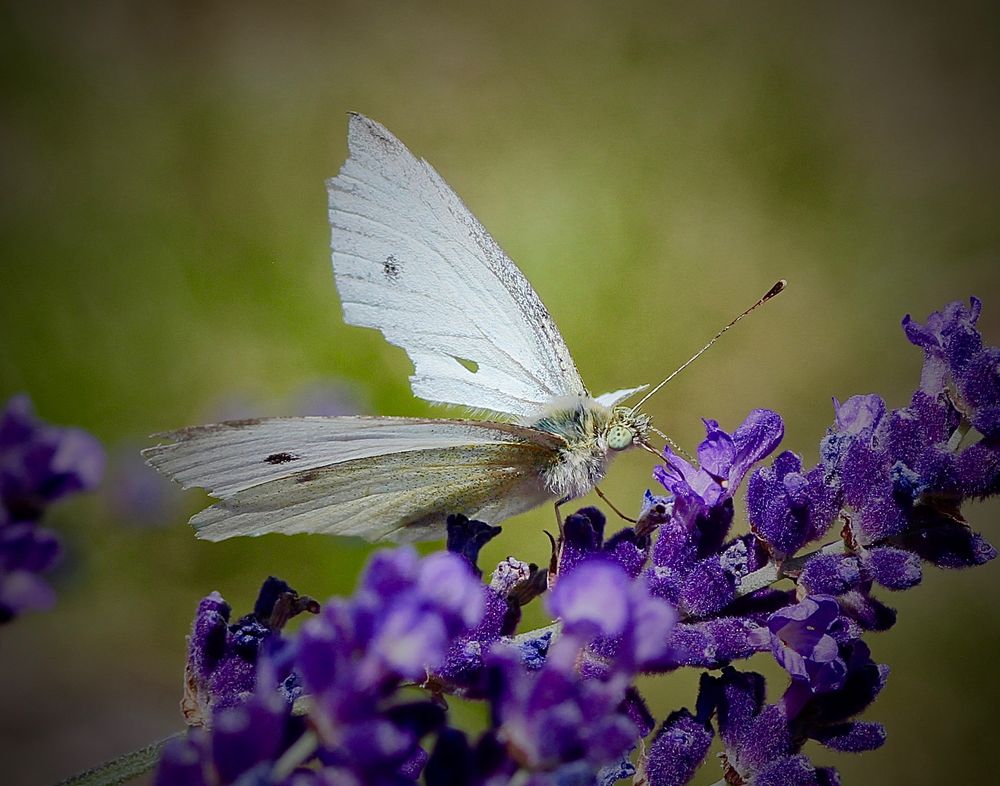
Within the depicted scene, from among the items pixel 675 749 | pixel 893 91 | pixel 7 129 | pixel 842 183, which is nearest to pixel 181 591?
pixel 7 129

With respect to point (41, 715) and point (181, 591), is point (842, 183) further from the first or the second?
point (41, 715)

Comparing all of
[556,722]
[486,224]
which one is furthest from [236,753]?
[486,224]

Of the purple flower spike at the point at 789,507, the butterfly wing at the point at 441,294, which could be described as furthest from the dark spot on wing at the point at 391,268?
the purple flower spike at the point at 789,507

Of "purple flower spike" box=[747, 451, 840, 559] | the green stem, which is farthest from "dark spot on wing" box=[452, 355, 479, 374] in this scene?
the green stem

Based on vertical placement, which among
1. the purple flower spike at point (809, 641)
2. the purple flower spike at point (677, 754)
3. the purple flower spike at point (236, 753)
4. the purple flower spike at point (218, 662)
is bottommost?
the purple flower spike at point (677, 754)

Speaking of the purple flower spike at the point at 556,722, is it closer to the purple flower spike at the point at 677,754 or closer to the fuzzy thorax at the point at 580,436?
the purple flower spike at the point at 677,754
